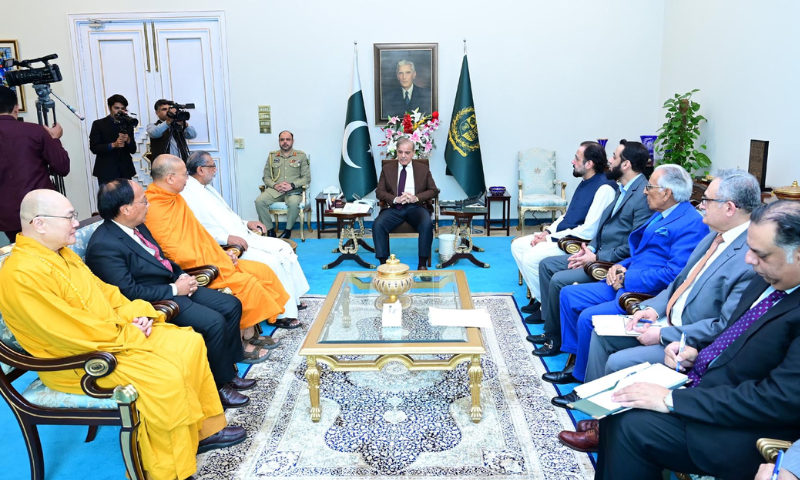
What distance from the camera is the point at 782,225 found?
1.79 m

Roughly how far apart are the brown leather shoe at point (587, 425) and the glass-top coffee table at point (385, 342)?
0.49 metres

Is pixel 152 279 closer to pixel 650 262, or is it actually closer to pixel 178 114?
pixel 650 262

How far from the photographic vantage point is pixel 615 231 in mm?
3795

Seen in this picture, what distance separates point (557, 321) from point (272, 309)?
187cm

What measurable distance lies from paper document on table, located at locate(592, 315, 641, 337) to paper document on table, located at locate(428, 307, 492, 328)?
531mm

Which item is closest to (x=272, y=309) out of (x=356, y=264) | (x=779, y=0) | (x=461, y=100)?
(x=356, y=264)

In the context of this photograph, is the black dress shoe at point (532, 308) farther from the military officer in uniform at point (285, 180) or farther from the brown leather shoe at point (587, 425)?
the military officer in uniform at point (285, 180)

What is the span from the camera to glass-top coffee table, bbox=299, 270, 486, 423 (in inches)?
111

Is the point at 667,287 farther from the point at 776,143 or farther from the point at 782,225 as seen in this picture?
the point at 776,143

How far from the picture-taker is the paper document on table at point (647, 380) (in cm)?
203

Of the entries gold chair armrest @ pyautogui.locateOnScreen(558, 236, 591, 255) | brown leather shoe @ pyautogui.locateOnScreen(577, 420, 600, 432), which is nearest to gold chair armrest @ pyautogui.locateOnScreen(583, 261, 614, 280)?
gold chair armrest @ pyautogui.locateOnScreen(558, 236, 591, 255)

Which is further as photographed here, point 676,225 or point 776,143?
point 776,143

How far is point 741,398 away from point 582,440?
1.00 metres

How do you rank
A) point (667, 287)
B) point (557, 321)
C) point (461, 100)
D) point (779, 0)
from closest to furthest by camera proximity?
point (667, 287)
point (557, 321)
point (779, 0)
point (461, 100)
